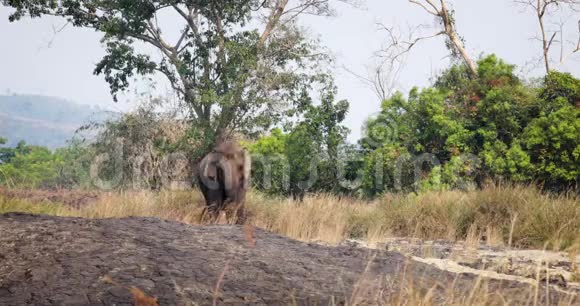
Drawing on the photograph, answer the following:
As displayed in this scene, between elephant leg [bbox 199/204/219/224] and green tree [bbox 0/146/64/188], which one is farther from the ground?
green tree [bbox 0/146/64/188]

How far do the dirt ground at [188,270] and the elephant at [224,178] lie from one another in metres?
3.88

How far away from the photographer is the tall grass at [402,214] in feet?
30.9

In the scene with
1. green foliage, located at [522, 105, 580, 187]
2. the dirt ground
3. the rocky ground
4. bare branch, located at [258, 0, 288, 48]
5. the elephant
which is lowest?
the rocky ground

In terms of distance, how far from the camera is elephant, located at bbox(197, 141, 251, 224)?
9.88 m

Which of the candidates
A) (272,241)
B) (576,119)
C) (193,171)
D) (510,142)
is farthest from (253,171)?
(272,241)

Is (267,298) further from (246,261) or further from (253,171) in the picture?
(253,171)

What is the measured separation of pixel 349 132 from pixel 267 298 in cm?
1694

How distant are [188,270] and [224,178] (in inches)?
220

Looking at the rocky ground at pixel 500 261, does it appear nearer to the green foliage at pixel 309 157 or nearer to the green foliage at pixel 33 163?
the green foliage at pixel 309 157

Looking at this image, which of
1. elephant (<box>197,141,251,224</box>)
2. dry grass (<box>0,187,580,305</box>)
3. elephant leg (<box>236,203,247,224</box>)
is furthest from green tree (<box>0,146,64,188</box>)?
elephant (<box>197,141,251,224</box>)

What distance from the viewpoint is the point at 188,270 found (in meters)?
4.33

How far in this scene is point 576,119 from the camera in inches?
652

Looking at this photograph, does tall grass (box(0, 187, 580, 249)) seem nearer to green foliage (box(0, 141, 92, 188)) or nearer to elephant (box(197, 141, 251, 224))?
elephant (box(197, 141, 251, 224))

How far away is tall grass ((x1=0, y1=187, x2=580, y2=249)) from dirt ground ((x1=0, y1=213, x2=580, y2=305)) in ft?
12.8
